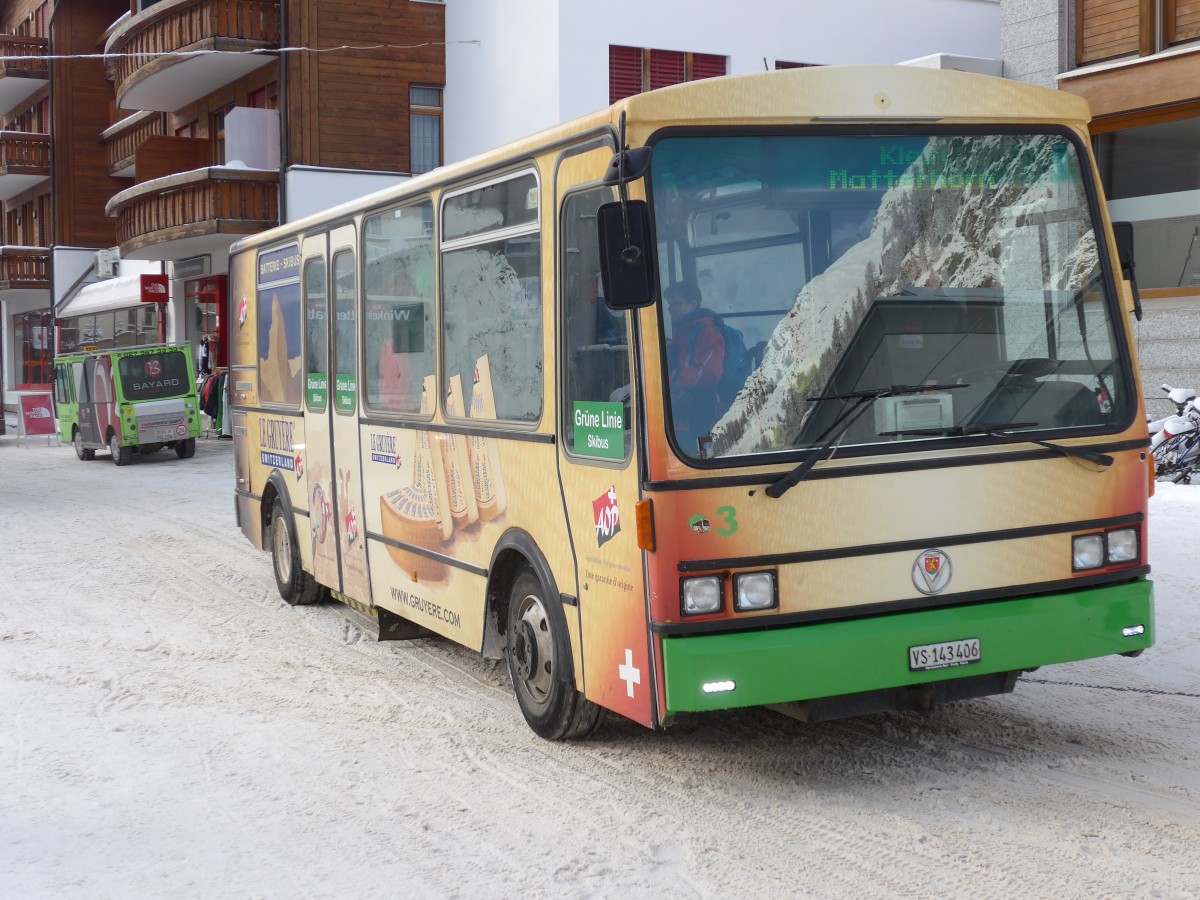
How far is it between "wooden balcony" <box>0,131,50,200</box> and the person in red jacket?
43.8m

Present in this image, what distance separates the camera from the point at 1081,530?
18.7ft

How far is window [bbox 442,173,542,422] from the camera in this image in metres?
6.23

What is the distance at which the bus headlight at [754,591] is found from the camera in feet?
17.1

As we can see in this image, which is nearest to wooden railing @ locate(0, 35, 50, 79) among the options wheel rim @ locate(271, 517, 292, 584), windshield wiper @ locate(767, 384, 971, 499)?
wheel rim @ locate(271, 517, 292, 584)

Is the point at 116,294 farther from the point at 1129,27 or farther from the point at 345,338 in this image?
the point at 345,338

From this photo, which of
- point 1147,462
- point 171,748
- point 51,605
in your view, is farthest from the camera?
point 51,605

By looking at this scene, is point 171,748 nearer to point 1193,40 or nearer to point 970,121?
point 970,121

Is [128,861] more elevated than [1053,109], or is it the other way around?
[1053,109]

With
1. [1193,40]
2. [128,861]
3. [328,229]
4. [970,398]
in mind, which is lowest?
[128,861]

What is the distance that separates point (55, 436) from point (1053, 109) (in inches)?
1273

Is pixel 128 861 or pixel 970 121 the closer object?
pixel 128 861

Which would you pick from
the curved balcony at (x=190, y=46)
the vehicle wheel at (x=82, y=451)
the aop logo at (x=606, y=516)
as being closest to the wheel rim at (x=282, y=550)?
the aop logo at (x=606, y=516)

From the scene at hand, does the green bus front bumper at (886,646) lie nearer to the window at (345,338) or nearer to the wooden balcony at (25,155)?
the window at (345,338)

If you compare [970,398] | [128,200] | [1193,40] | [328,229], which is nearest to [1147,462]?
[970,398]
